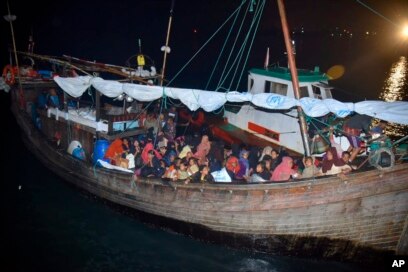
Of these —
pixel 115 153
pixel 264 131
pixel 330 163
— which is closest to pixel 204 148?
pixel 264 131

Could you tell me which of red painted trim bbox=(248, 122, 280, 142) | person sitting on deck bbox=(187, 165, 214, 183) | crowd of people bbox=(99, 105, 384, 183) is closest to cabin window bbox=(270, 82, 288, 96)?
red painted trim bbox=(248, 122, 280, 142)

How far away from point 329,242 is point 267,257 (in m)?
1.85

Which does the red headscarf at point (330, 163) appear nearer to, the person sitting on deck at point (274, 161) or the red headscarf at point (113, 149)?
the person sitting on deck at point (274, 161)

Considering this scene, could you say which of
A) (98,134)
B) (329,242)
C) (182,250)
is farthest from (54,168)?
(329,242)

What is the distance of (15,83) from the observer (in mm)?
14570

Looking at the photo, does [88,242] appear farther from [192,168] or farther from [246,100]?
[246,100]

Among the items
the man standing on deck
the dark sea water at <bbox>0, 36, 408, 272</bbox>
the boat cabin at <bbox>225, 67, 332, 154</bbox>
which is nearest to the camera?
the dark sea water at <bbox>0, 36, 408, 272</bbox>

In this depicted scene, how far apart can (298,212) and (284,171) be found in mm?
1234

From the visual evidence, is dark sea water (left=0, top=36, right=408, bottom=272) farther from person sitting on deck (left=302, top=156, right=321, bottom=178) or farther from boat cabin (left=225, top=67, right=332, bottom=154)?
boat cabin (left=225, top=67, right=332, bottom=154)

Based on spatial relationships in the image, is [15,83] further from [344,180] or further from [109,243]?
[344,180]

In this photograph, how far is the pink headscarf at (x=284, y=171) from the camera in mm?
9097

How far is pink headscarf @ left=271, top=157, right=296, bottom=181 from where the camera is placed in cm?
910

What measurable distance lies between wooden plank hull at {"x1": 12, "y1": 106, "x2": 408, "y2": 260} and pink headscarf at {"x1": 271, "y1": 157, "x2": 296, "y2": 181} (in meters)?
0.88

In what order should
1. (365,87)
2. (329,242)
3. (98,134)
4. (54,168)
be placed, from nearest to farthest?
(329,242)
(98,134)
(54,168)
(365,87)
